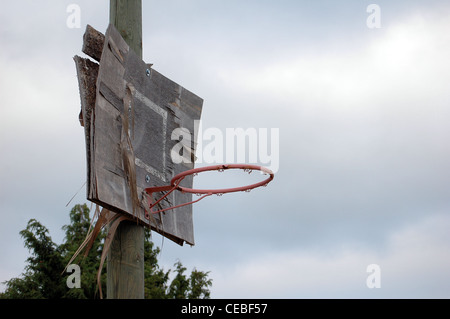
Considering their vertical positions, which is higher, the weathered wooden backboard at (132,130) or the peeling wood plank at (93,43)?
the peeling wood plank at (93,43)

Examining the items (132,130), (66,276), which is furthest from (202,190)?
(66,276)

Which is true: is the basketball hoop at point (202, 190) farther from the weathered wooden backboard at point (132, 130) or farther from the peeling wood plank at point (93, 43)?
the peeling wood plank at point (93, 43)

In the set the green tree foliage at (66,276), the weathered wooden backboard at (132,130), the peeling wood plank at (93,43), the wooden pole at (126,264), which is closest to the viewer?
the weathered wooden backboard at (132,130)

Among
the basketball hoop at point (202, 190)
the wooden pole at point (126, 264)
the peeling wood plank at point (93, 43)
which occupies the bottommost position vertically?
the wooden pole at point (126, 264)

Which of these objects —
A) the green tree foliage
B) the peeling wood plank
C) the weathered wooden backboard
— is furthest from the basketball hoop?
the green tree foliage

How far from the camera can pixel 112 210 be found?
5992mm

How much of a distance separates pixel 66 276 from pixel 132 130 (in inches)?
474

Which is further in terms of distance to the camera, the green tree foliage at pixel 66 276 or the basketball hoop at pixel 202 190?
the green tree foliage at pixel 66 276

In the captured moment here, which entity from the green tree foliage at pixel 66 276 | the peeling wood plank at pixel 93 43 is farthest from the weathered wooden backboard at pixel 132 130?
the green tree foliage at pixel 66 276

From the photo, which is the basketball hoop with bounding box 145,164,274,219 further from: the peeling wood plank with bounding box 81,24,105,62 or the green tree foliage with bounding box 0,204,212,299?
the green tree foliage with bounding box 0,204,212,299

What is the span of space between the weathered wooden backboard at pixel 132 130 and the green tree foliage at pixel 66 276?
971 centimetres

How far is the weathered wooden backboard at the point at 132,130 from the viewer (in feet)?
19.5
